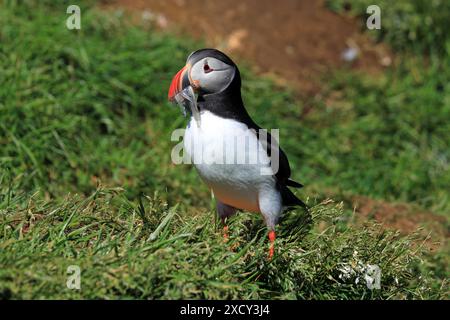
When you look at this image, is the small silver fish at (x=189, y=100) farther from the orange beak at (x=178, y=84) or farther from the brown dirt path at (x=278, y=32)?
the brown dirt path at (x=278, y=32)

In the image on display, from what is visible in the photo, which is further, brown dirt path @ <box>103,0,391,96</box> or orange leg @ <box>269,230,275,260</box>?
brown dirt path @ <box>103,0,391,96</box>

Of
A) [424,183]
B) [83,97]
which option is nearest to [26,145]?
[83,97]

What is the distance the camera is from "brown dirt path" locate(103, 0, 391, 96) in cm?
828

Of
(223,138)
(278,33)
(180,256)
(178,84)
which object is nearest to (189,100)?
(178,84)

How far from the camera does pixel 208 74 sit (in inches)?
171

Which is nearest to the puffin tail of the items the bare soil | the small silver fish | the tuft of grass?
the tuft of grass

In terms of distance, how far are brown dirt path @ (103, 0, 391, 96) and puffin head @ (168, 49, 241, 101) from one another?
3.80m

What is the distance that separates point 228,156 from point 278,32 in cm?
459

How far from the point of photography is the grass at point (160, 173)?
405cm

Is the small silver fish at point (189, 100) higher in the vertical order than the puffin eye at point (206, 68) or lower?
lower

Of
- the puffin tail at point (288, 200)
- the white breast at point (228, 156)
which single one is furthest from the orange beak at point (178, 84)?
the puffin tail at point (288, 200)

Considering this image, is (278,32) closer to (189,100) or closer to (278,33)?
(278,33)

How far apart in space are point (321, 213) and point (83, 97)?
2728 mm

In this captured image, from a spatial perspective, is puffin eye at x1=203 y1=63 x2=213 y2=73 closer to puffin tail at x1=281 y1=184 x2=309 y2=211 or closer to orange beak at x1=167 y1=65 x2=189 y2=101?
orange beak at x1=167 y1=65 x2=189 y2=101
